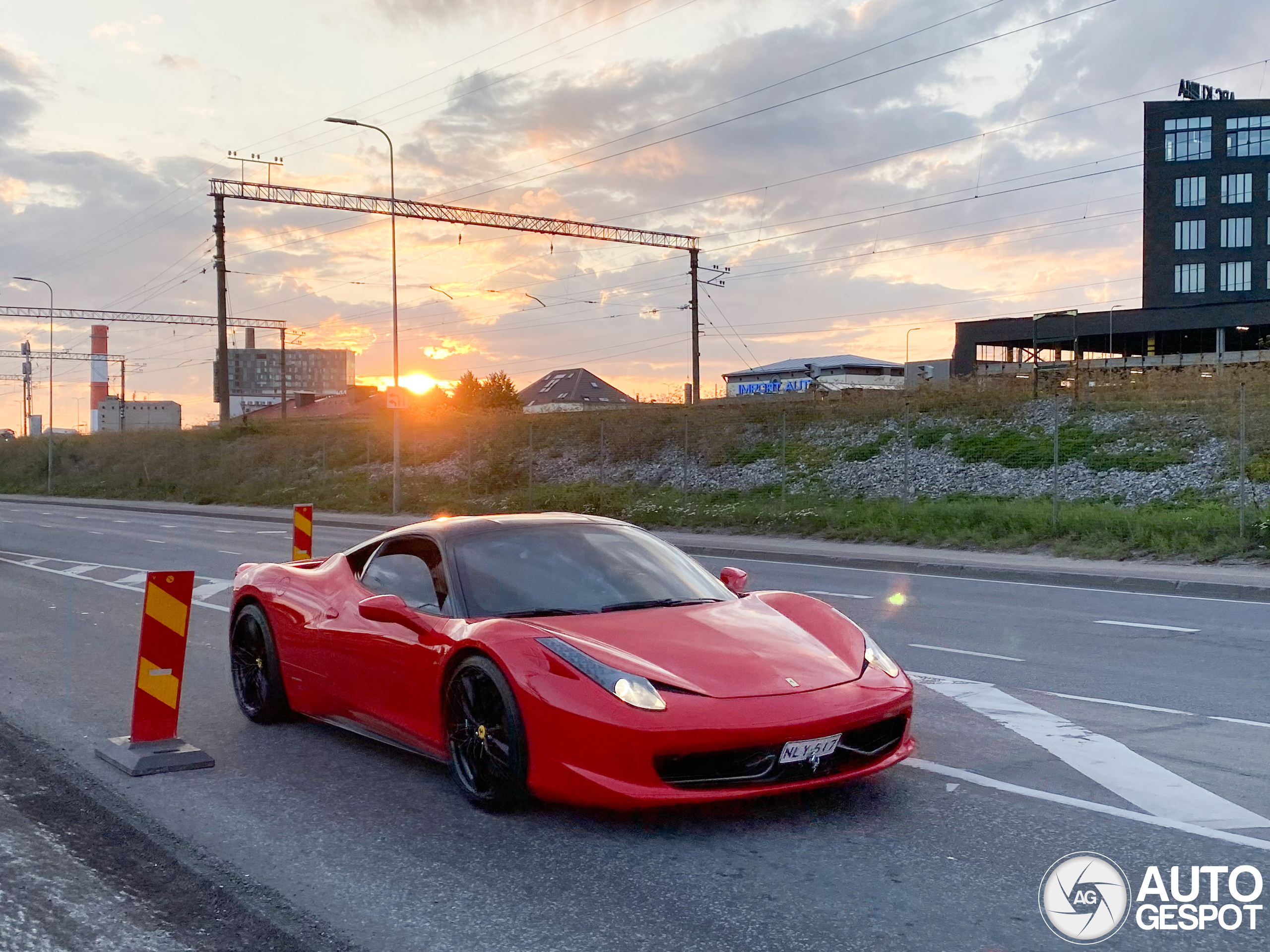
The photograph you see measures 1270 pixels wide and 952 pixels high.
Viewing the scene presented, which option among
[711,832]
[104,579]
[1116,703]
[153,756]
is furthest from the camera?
[104,579]

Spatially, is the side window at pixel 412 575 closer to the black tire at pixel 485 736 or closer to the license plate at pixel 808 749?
the black tire at pixel 485 736

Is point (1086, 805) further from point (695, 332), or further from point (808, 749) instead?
point (695, 332)

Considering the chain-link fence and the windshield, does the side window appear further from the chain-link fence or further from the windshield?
the chain-link fence

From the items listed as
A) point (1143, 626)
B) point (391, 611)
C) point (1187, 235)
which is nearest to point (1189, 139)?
point (1187, 235)

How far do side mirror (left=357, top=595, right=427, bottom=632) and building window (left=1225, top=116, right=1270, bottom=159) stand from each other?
2815 inches

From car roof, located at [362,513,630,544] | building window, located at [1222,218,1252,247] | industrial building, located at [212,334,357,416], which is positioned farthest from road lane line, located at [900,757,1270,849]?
industrial building, located at [212,334,357,416]

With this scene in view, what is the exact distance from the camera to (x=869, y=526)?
21469mm

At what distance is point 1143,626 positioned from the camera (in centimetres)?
1118

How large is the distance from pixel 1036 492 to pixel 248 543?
601 inches

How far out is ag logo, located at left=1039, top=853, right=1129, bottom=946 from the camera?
3738mm

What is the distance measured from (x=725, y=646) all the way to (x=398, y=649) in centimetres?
163

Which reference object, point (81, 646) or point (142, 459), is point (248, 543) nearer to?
point (81, 646)

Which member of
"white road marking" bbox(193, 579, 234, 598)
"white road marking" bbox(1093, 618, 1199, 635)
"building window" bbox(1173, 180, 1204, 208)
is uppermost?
"building window" bbox(1173, 180, 1204, 208)

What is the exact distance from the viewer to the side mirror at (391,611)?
5.60 metres
